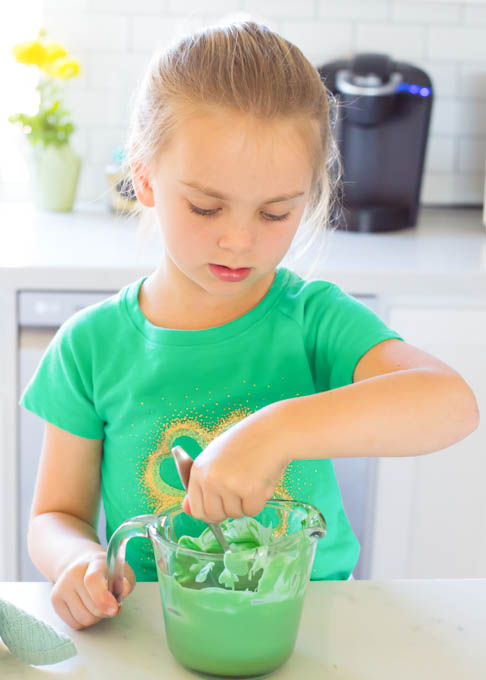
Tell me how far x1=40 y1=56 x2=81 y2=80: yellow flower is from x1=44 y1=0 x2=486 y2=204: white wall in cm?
15

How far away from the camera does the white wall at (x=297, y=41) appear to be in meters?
2.49

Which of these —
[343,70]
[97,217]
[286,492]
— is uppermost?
[343,70]

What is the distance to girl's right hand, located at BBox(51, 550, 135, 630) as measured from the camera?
750mm

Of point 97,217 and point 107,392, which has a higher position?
point 107,392

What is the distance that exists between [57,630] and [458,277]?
132 cm

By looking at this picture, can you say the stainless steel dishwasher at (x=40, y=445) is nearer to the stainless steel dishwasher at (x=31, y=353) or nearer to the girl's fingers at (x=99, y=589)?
the stainless steel dishwasher at (x=31, y=353)

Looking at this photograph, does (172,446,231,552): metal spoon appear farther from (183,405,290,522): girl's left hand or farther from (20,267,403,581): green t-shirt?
(20,267,403,581): green t-shirt

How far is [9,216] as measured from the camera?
2375mm

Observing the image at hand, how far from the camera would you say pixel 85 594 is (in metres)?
0.76

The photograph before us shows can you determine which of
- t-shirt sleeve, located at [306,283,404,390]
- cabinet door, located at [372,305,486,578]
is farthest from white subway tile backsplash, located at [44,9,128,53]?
t-shirt sleeve, located at [306,283,404,390]

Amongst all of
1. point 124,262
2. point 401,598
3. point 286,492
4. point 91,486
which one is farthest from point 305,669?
point 124,262

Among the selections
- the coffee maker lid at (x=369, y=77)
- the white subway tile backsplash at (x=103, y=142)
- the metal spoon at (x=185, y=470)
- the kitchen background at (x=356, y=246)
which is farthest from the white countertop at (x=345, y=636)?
the white subway tile backsplash at (x=103, y=142)

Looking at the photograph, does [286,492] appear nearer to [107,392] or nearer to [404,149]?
[107,392]

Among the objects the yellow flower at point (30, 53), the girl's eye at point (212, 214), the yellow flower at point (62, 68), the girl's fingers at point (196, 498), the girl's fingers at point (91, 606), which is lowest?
the girl's fingers at point (91, 606)
